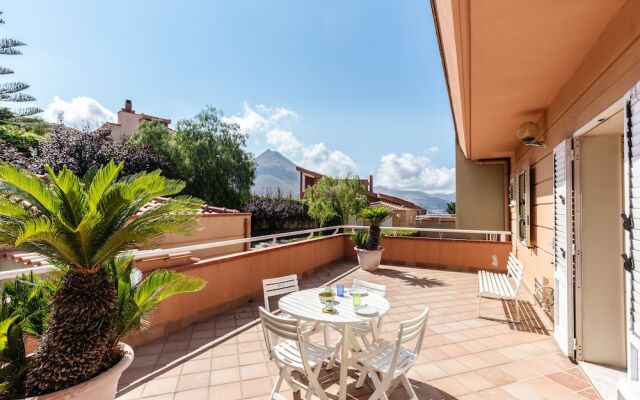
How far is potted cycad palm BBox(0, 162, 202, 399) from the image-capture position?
1.64 m

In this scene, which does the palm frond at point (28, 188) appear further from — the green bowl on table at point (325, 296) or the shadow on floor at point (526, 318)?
the shadow on floor at point (526, 318)

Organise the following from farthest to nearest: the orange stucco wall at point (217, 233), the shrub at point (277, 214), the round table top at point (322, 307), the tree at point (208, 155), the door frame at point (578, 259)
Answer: the shrub at point (277, 214)
the tree at point (208, 155)
the orange stucco wall at point (217, 233)
the door frame at point (578, 259)
the round table top at point (322, 307)

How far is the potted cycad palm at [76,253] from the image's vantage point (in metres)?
1.64

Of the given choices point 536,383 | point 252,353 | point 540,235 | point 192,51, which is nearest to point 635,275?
point 536,383

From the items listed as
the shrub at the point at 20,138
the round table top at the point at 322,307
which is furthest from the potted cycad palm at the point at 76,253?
the shrub at the point at 20,138

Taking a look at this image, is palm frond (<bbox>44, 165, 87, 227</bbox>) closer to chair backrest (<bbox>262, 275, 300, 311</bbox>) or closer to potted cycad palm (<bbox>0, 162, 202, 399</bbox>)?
potted cycad palm (<bbox>0, 162, 202, 399</bbox>)

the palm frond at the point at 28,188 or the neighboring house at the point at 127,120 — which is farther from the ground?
the neighboring house at the point at 127,120

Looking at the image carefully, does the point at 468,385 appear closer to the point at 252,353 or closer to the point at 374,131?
the point at 252,353

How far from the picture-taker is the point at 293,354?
7.48ft

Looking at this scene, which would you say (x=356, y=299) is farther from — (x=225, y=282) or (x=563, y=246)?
(x=225, y=282)

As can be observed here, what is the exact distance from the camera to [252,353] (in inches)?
119

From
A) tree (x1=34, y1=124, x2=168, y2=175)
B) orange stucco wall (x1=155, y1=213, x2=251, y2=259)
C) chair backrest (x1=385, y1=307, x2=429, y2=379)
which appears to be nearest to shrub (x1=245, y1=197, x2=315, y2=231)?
tree (x1=34, y1=124, x2=168, y2=175)

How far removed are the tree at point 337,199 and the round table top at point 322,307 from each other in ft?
37.4

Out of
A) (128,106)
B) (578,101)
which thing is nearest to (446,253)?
(578,101)
